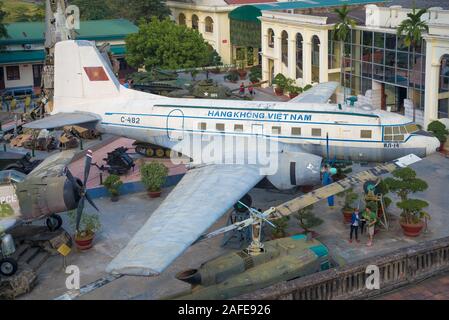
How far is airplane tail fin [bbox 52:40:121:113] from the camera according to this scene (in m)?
33.2

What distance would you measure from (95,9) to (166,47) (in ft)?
97.9

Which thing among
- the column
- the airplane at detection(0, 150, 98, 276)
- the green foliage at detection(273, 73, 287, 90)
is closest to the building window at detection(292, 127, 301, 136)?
the airplane at detection(0, 150, 98, 276)

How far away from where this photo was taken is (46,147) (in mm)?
39156

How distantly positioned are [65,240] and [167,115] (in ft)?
30.9

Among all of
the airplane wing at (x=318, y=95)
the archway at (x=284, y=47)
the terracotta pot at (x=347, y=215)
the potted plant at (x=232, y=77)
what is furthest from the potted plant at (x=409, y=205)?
the potted plant at (x=232, y=77)

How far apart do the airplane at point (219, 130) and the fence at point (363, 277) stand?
4.56 m

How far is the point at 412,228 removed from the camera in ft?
79.5

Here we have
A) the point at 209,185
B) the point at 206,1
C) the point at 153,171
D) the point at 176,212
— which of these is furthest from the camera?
the point at 206,1

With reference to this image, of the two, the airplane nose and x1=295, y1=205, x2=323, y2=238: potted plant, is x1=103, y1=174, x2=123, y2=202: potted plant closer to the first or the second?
x1=295, y1=205, x2=323, y2=238: potted plant

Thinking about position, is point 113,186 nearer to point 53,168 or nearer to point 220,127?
point 220,127

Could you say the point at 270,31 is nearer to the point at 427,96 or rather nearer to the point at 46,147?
the point at 427,96

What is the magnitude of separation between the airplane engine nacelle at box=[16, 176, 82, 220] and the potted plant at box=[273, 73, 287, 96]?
33.8m

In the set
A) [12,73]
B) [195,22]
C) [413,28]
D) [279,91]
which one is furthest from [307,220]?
[195,22]
